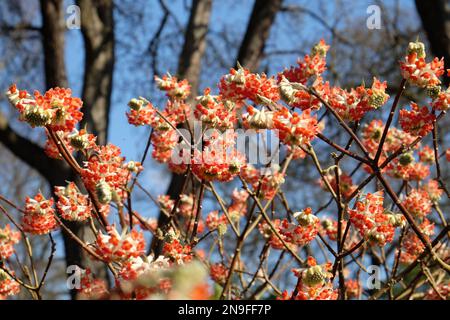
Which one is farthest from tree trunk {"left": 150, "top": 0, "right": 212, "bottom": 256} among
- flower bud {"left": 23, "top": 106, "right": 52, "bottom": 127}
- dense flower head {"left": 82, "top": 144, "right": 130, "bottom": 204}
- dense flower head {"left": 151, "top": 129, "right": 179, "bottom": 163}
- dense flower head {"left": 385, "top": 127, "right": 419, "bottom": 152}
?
flower bud {"left": 23, "top": 106, "right": 52, "bottom": 127}

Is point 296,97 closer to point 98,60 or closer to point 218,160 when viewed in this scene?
point 218,160

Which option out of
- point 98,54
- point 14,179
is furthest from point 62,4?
point 14,179

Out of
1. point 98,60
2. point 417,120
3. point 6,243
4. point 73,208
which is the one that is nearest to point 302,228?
point 417,120

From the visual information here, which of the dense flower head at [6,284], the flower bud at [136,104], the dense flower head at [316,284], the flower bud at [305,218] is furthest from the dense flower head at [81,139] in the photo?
the dense flower head at [316,284]

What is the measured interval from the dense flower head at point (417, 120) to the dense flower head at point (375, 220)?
24cm

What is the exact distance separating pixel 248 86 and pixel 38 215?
71cm

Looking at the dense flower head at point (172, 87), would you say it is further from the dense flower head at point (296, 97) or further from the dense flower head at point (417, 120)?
the dense flower head at point (417, 120)

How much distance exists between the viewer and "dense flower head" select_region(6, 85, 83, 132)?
1.38m

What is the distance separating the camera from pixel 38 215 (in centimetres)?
166

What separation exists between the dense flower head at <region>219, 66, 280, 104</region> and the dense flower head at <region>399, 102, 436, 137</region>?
0.35 m
